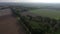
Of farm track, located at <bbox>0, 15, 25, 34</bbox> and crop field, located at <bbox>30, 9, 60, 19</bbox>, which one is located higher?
crop field, located at <bbox>30, 9, 60, 19</bbox>

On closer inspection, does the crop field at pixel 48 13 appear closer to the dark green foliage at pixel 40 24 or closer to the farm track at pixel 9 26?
the dark green foliage at pixel 40 24

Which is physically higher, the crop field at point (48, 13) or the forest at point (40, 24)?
the crop field at point (48, 13)

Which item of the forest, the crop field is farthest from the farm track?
the crop field

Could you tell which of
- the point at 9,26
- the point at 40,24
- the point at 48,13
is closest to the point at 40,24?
the point at 40,24

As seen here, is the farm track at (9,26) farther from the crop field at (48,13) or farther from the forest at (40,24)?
the crop field at (48,13)

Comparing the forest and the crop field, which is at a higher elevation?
the crop field

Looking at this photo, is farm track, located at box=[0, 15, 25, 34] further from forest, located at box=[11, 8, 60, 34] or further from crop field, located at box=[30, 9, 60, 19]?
crop field, located at box=[30, 9, 60, 19]

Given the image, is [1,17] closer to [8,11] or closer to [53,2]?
[8,11]

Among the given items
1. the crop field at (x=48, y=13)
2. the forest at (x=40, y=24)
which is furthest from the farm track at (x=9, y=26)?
the crop field at (x=48, y=13)

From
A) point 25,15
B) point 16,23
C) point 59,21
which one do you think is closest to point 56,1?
point 59,21
